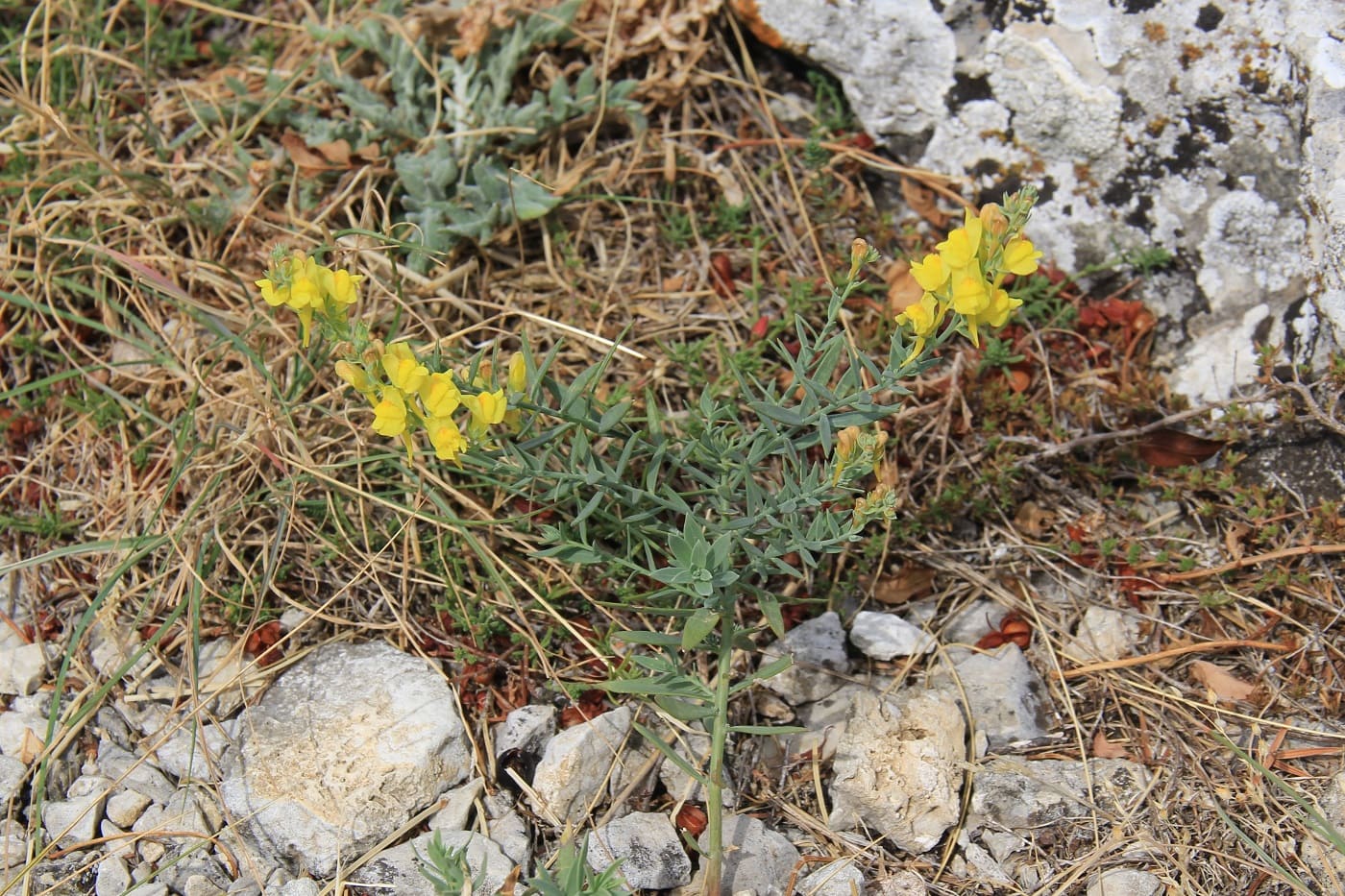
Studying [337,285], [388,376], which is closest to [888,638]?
[388,376]

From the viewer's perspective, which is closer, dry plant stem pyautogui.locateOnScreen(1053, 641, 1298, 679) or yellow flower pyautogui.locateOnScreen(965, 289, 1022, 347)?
yellow flower pyautogui.locateOnScreen(965, 289, 1022, 347)

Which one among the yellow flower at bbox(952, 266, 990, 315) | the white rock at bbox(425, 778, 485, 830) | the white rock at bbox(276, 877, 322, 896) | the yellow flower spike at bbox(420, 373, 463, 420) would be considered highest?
the yellow flower at bbox(952, 266, 990, 315)

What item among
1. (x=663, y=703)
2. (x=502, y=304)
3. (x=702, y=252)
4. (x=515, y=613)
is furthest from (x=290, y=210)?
(x=663, y=703)

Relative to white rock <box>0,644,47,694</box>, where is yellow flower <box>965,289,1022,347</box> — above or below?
above

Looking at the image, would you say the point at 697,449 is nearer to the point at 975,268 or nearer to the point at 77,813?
the point at 975,268

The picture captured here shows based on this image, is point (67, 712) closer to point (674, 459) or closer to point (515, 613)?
point (515, 613)

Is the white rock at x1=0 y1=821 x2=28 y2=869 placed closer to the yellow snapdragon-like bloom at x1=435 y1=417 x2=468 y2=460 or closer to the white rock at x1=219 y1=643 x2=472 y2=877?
the white rock at x1=219 y1=643 x2=472 y2=877

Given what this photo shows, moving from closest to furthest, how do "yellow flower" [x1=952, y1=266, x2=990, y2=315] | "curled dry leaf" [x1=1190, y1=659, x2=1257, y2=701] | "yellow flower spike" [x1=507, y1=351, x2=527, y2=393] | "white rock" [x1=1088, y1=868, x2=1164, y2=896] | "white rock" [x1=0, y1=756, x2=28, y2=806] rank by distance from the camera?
"yellow flower" [x1=952, y1=266, x2=990, y2=315] < "yellow flower spike" [x1=507, y1=351, x2=527, y2=393] < "white rock" [x1=1088, y1=868, x2=1164, y2=896] < "white rock" [x1=0, y1=756, x2=28, y2=806] < "curled dry leaf" [x1=1190, y1=659, x2=1257, y2=701]

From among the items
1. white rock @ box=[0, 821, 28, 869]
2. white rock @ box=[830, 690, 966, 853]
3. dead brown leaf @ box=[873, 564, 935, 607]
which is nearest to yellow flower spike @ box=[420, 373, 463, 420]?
white rock @ box=[830, 690, 966, 853]
